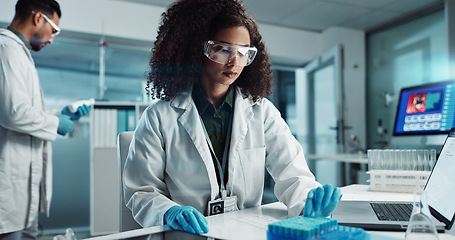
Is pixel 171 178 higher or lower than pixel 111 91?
lower

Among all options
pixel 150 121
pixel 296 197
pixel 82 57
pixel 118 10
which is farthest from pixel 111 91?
pixel 296 197

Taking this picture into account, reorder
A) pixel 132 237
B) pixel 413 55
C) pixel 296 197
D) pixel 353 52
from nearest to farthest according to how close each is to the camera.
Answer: pixel 132 237
pixel 296 197
pixel 413 55
pixel 353 52

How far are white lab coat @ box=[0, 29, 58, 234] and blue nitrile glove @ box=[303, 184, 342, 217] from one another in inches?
55.3

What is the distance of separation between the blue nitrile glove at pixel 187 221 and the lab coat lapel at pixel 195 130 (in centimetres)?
29

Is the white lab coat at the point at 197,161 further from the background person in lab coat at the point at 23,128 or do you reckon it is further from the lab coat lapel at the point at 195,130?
the background person in lab coat at the point at 23,128

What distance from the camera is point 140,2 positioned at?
11.7 ft

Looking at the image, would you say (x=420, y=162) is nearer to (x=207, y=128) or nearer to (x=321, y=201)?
(x=321, y=201)

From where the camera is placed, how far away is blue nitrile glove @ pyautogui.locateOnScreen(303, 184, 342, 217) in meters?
0.90

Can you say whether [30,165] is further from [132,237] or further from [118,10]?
[118,10]

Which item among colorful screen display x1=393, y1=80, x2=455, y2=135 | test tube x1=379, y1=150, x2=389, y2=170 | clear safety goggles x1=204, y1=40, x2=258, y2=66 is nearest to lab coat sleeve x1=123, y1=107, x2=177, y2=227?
clear safety goggles x1=204, y1=40, x2=258, y2=66

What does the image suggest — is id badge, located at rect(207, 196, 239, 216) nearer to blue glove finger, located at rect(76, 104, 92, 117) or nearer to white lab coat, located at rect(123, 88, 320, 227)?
white lab coat, located at rect(123, 88, 320, 227)

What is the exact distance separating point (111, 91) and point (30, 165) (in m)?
1.85

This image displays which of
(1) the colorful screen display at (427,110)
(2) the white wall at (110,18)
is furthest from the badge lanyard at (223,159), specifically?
(2) the white wall at (110,18)

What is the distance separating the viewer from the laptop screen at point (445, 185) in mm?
837
